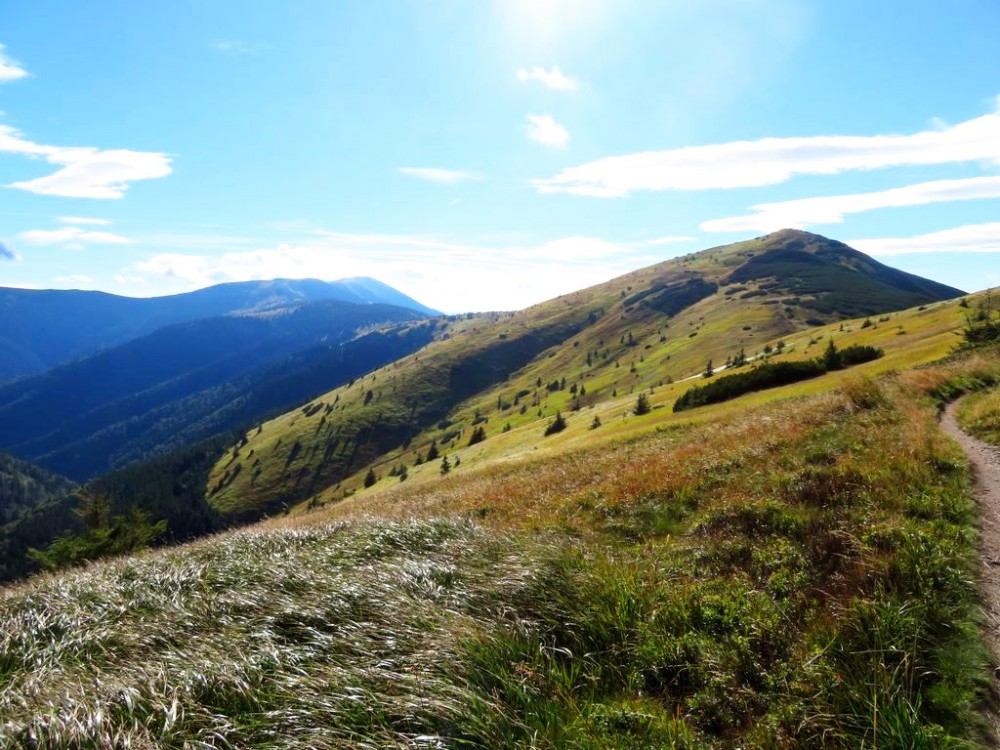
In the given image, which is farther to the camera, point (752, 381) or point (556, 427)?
point (556, 427)

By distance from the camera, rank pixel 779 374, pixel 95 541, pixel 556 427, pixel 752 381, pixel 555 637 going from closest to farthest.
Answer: pixel 555 637, pixel 95 541, pixel 779 374, pixel 752 381, pixel 556 427

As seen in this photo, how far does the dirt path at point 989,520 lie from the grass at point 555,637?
0.83ft

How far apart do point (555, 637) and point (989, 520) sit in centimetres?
915

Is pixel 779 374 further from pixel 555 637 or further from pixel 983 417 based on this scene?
pixel 555 637

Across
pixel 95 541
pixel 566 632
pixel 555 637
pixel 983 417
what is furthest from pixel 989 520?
pixel 95 541

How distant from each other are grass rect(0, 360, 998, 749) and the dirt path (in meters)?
0.25

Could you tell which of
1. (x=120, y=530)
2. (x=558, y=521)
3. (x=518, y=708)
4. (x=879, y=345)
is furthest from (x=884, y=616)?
(x=879, y=345)

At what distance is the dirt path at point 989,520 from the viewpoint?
6.66 m

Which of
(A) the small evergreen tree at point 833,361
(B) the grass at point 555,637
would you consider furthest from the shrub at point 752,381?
(B) the grass at point 555,637

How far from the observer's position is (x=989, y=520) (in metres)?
9.85

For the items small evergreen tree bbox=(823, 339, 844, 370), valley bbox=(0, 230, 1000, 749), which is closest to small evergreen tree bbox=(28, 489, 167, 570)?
valley bbox=(0, 230, 1000, 749)

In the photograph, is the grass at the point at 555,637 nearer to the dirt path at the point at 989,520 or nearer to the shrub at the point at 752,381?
the dirt path at the point at 989,520

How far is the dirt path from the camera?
666cm

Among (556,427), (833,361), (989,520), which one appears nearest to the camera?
(989,520)
